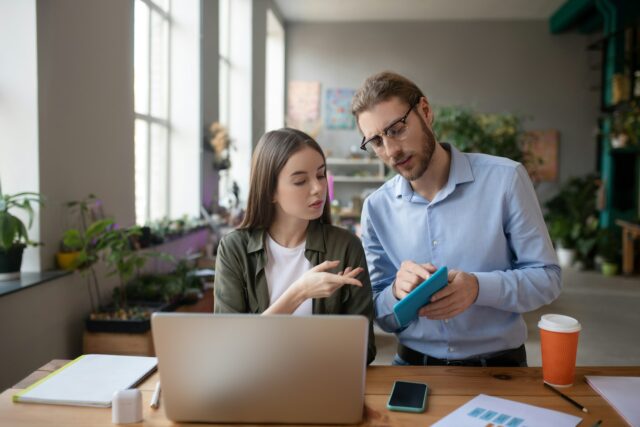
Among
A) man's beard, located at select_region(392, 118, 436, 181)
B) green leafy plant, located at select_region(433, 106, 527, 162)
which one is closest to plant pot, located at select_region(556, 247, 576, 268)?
green leafy plant, located at select_region(433, 106, 527, 162)

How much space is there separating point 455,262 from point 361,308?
1.13 feet

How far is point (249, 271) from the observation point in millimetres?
1603

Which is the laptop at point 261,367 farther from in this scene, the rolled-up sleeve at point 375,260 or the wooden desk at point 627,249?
the wooden desk at point 627,249

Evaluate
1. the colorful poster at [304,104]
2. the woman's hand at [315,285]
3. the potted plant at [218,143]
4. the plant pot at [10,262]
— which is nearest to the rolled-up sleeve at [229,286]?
the woman's hand at [315,285]

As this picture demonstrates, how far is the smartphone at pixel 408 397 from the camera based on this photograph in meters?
1.17

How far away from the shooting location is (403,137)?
1644mm

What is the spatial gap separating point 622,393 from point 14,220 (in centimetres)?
232

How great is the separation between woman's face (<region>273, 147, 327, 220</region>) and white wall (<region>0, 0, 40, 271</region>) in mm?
1682

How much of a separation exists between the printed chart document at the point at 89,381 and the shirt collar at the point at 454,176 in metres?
0.87

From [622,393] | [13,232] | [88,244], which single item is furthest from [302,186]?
[88,244]

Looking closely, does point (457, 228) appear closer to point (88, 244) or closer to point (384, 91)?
point (384, 91)

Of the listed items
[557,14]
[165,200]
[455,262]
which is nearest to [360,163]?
[557,14]

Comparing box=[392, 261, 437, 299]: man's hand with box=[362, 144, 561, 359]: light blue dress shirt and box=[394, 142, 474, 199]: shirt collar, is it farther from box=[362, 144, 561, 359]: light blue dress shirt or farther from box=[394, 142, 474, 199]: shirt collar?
box=[394, 142, 474, 199]: shirt collar

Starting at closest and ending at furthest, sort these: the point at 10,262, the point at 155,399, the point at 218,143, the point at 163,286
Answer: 1. the point at 155,399
2. the point at 10,262
3. the point at 163,286
4. the point at 218,143
